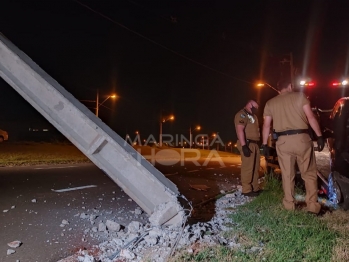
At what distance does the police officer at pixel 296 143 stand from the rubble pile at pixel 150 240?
124cm

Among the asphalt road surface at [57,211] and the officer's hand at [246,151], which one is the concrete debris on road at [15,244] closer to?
the asphalt road surface at [57,211]

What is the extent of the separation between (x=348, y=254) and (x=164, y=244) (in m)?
1.67

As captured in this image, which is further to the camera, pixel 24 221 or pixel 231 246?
pixel 24 221

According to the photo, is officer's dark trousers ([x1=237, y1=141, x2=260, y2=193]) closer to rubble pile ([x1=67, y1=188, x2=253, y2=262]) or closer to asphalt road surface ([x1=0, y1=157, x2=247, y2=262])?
asphalt road surface ([x1=0, y1=157, x2=247, y2=262])

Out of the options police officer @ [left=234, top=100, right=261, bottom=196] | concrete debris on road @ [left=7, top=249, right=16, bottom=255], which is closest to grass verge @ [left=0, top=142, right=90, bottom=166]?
police officer @ [left=234, top=100, right=261, bottom=196]

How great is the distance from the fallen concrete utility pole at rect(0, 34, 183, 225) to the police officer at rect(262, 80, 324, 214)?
1718mm

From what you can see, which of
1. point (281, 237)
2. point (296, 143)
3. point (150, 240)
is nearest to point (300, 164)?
point (296, 143)

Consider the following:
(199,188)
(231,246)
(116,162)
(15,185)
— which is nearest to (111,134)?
(116,162)

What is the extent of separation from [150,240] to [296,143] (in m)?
2.40

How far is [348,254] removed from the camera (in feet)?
10.3

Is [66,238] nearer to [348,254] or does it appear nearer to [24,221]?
[24,221]

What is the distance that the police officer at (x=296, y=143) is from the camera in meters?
4.76

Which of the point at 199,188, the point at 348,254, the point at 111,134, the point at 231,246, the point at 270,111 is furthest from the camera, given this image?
the point at 199,188

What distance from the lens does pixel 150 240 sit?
360 cm
